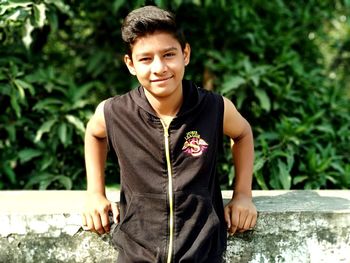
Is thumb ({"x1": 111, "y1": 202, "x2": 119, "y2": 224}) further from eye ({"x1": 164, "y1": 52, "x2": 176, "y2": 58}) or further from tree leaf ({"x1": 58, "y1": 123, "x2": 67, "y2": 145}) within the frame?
tree leaf ({"x1": 58, "y1": 123, "x2": 67, "y2": 145})

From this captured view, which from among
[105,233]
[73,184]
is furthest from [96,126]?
[73,184]

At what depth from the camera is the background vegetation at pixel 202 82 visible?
11.5ft

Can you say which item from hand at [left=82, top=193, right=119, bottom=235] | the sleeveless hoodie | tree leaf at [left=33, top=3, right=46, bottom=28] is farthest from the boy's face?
tree leaf at [left=33, top=3, right=46, bottom=28]

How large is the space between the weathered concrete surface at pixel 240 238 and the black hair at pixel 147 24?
3.05 ft

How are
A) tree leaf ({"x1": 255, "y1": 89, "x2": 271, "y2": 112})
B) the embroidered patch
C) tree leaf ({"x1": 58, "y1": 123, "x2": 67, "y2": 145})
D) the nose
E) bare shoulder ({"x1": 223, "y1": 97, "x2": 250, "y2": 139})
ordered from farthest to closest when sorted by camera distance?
tree leaf ({"x1": 255, "y1": 89, "x2": 271, "y2": 112}) → tree leaf ({"x1": 58, "y1": 123, "x2": 67, "y2": 145}) → bare shoulder ({"x1": 223, "y1": 97, "x2": 250, "y2": 139}) → the embroidered patch → the nose

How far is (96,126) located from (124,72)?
92.2 inches

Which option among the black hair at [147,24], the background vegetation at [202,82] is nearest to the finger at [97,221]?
the black hair at [147,24]

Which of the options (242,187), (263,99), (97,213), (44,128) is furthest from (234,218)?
(44,128)

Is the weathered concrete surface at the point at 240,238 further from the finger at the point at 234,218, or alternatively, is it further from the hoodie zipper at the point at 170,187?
the hoodie zipper at the point at 170,187

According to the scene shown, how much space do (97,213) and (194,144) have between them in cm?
60

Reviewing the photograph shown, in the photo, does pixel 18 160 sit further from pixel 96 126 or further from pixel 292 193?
pixel 292 193

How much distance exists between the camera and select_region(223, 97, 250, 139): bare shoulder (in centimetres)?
228

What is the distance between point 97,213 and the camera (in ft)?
7.85

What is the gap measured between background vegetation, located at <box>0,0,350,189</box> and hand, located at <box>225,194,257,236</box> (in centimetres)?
90
